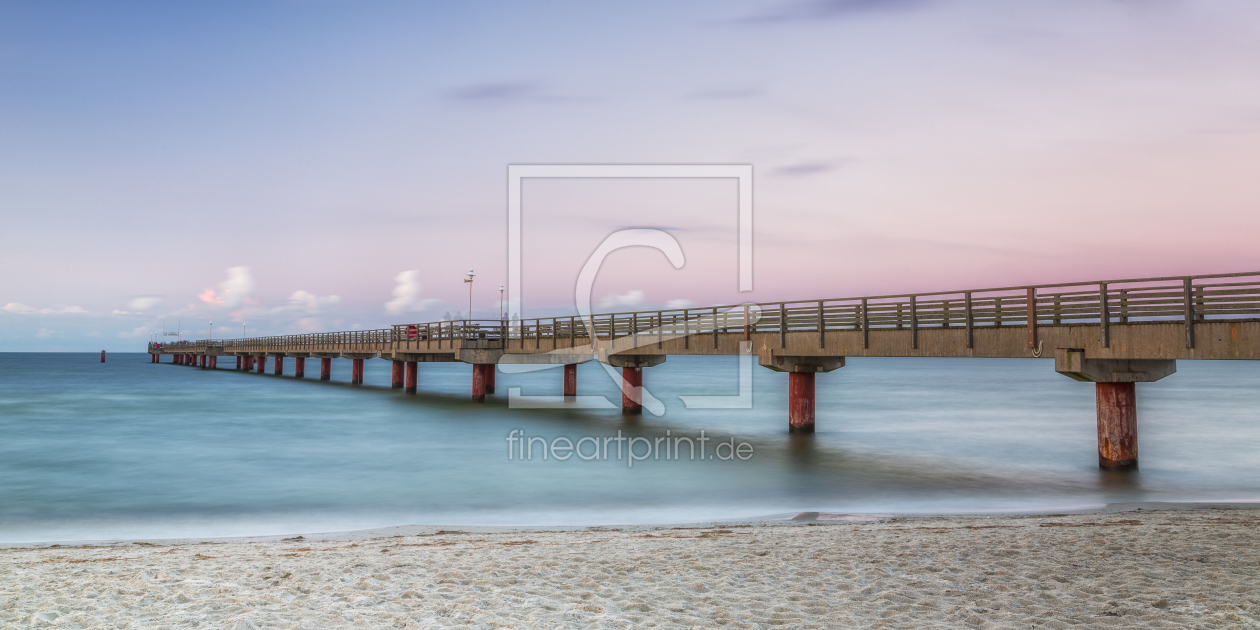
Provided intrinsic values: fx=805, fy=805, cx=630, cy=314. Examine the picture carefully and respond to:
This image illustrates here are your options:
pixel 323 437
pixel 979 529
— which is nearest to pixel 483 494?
pixel 979 529

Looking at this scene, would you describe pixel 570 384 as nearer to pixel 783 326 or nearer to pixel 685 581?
pixel 783 326

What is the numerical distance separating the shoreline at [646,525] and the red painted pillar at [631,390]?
19.3 meters

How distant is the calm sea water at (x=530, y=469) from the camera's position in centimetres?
1523

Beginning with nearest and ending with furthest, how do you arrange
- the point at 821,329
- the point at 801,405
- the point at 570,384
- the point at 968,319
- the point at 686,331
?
the point at 968,319
the point at 821,329
the point at 801,405
the point at 686,331
the point at 570,384

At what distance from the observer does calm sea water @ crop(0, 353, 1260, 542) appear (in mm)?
15234

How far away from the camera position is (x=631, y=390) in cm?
3381

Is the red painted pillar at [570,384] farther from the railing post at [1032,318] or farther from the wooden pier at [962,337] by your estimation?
the railing post at [1032,318]

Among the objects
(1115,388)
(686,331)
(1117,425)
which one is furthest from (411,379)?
(1115,388)

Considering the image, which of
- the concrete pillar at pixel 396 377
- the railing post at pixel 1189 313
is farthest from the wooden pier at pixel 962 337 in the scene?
the concrete pillar at pixel 396 377

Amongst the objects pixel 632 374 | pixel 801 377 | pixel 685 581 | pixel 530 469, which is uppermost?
pixel 801 377

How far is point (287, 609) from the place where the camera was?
6.79 metres

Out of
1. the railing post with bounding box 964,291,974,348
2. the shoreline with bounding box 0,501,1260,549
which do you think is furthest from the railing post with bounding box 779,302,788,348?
the shoreline with bounding box 0,501,1260,549

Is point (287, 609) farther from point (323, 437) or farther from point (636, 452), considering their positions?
point (323, 437)

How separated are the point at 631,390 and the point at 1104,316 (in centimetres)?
2014
